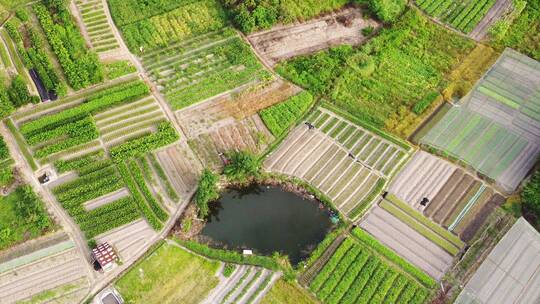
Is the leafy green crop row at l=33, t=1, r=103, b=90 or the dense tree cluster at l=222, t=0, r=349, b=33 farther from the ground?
the dense tree cluster at l=222, t=0, r=349, b=33

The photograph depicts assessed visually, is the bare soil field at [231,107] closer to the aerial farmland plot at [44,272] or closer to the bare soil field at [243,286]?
the bare soil field at [243,286]

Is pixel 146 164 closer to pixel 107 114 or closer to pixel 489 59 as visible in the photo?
pixel 107 114

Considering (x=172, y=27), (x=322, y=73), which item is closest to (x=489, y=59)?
(x=322, y=73)

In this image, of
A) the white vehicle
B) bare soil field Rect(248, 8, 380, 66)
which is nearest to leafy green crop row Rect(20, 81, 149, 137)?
bare soil field Rect(248, 8, 380, 66)

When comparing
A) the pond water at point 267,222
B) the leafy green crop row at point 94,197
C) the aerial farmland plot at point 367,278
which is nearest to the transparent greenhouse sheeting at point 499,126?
the aerial farmland plot at point 367,278

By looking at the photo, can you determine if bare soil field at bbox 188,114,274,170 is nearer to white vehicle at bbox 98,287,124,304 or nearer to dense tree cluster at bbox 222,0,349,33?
dense tree cluster at bbox 222,0,349,33

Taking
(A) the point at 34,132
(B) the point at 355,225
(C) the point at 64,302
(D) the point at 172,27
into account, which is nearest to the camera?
(C) the point at 64,302
